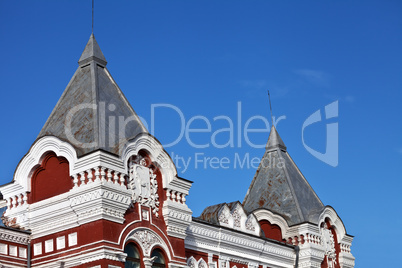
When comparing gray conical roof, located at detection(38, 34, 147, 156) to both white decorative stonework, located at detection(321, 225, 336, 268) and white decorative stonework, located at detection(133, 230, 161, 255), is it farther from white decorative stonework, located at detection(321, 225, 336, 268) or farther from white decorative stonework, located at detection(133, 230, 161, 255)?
white decorative stonework, located at detection(321, 225, 336, 268)

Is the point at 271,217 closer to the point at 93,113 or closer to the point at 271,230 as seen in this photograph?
the point at 271,230

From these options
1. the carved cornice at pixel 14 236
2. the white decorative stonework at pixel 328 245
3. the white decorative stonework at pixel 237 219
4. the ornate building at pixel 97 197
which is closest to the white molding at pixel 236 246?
the ornate building at pixel 97 197

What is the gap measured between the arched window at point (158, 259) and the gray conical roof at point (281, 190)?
33.8 feet

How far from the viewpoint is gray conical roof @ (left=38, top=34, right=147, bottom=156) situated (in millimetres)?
20875

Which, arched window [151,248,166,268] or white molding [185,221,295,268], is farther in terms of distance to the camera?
white molding [185,221,295,268]

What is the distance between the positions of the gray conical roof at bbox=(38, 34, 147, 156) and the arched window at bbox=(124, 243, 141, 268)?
2.80 metres

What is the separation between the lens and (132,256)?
808 inches

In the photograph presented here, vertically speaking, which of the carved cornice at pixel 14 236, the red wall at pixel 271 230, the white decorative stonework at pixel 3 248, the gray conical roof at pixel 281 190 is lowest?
the white decorative stonework at pixel 3 248

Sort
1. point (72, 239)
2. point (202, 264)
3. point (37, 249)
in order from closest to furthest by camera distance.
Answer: point (72, 239)
point (37, 249)
point (202, 264)

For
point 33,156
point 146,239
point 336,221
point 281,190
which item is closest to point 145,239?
point 146,239

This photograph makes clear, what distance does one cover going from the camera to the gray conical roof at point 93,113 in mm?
20875

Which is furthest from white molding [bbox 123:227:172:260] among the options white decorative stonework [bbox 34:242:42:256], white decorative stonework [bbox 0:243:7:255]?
white decorative stonework [bbox 0:243:7:255]

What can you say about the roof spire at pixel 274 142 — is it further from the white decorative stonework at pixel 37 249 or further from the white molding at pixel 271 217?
the white decorative stonework at pixel 37 249

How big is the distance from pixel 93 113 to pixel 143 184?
2.67 metres
